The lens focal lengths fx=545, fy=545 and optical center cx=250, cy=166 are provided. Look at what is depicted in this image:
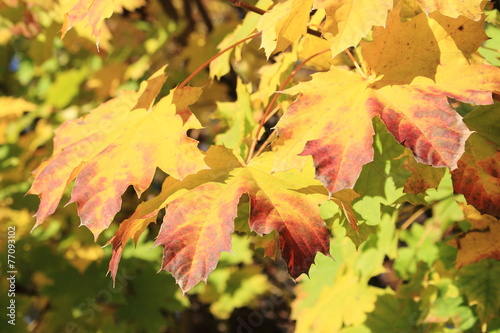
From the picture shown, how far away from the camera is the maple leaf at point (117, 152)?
1.00 metres

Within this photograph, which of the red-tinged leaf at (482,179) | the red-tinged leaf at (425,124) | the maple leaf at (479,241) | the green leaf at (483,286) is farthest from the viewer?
→ the green leaf at (483,286)

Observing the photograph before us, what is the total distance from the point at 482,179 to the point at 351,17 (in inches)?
15.0

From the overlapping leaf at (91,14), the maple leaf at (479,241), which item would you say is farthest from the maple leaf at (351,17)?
the maple leaf at (479,241)

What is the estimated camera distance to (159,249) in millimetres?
2178

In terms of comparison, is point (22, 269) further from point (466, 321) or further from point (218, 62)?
point (466, 321)

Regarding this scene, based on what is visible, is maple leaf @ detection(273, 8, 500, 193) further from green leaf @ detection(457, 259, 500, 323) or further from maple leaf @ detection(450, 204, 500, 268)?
green leaf @ detection(457, 259, 500, 323)

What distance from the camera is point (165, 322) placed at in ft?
7.02

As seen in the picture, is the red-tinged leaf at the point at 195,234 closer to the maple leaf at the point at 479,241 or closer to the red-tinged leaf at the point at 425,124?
the red-tinged leaf at the point at 425,124

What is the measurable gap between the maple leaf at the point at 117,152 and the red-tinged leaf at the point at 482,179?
Answer: 0.48 metres

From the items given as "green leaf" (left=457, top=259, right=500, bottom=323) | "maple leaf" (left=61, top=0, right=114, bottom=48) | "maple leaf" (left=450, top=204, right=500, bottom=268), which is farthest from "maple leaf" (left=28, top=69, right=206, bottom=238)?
"green leaf" (left=457, top=259, right=500, bottom=323)

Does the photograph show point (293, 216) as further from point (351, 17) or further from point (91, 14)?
point (91, 14)

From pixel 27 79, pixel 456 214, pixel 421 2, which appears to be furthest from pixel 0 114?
pixel 421 2

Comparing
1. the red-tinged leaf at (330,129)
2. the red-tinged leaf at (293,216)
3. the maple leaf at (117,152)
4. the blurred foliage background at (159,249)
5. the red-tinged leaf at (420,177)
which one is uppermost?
the maple leaf at (117,152)

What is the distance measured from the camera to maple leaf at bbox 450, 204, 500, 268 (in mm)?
1205
